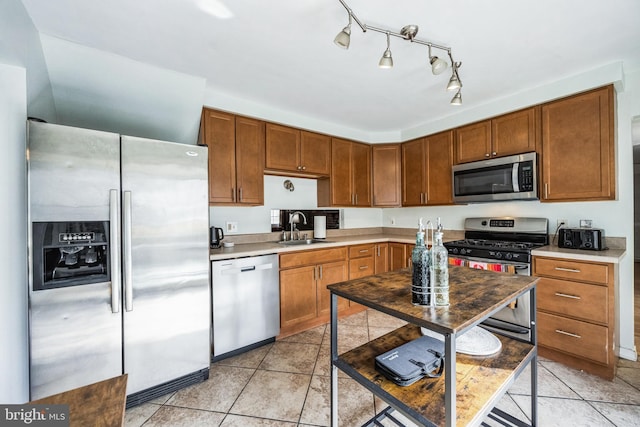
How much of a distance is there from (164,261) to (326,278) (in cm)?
169

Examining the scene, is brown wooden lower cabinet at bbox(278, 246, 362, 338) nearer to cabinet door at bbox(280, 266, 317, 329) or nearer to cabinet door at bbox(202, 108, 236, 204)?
cabinet door at bbox(280, 266, 317, 329)

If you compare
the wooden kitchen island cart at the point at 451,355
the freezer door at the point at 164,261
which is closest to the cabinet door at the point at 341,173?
the freezer door at the point at 164,261

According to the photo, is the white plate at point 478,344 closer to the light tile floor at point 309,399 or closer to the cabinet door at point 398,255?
the light tile floor at point 309,399

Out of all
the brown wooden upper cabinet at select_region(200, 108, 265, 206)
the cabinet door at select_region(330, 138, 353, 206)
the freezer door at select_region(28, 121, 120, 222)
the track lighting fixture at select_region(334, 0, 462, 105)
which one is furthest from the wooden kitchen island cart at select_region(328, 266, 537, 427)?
the cabinet door at select_region(330, 138, 353, 206)

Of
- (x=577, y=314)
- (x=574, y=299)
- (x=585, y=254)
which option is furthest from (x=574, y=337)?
(x=585, y=254)

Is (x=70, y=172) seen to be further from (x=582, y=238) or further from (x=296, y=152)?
(x=582, y=238)

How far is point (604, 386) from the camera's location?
1.92 m

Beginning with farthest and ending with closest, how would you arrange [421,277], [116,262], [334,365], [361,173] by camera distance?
[361,173] → [116,262] → [334,365] → [421,277]

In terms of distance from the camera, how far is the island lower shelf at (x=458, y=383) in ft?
3.39

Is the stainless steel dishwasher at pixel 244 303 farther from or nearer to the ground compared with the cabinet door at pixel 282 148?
nearer to the ground

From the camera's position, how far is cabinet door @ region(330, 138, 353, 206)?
352cm

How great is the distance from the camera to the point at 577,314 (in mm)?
2100

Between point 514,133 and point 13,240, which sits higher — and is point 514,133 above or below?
above

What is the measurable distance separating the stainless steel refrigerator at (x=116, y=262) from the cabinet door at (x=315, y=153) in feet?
4.56
